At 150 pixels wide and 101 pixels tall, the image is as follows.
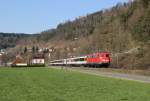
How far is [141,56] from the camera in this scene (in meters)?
79.4

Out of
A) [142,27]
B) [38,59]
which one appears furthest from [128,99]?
[38,59]

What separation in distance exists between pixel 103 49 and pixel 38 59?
127 feet

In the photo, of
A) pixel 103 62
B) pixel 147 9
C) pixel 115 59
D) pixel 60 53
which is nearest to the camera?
pixel 147 9

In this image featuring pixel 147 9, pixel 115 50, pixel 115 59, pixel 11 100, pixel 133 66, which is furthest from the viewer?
pixel 115 50

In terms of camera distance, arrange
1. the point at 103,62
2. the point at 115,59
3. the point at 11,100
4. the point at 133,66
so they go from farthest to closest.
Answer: the point at 115,59 < the point at 103,62 < the point at 133,66 < the point at 11,100

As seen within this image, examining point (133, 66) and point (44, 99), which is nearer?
point (44, 99)

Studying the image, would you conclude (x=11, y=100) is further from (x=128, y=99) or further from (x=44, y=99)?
(x=128, y=99)

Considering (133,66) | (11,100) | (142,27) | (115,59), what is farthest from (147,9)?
(11,100)

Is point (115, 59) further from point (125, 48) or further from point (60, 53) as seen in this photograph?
point (60, 53)

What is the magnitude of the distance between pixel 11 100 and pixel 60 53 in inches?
7068

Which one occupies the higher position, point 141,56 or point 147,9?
point 147,9

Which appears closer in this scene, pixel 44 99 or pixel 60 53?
pixel 44 99

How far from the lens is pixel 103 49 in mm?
121125

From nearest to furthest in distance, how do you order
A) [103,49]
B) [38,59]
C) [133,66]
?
[133,66] < [103,49] < [38,59]
